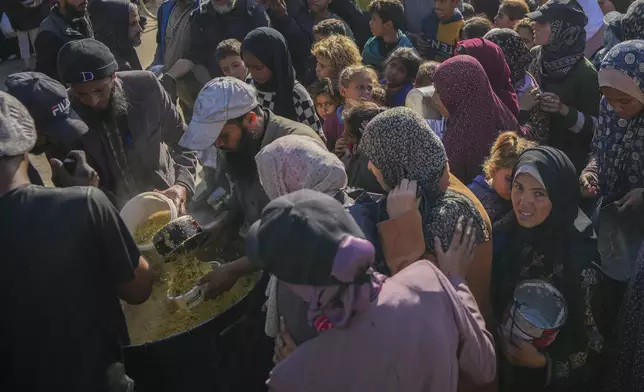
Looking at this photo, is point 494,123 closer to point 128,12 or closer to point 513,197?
point 513,197

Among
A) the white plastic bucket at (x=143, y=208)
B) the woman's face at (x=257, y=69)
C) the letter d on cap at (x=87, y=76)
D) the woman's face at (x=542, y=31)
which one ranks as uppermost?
the letter d on cap at (x=87, y=76)

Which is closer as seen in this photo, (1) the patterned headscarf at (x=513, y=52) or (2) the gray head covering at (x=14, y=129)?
(2) the gray head covering at (x=14, y=129)

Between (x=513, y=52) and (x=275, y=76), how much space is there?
5.64ft

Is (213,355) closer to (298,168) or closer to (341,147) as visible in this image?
(298,168)

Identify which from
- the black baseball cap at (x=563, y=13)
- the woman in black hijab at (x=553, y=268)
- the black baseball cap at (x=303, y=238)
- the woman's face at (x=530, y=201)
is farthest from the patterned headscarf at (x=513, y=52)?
the black baseball cap at (x=303, y=238)

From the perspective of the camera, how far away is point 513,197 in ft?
9.29

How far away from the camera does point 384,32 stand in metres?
5.66

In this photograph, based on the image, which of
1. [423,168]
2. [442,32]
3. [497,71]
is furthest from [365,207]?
[442,32]

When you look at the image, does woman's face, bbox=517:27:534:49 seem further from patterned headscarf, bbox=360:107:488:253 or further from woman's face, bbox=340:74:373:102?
patterned headscarf, bbox=360:107:488:253

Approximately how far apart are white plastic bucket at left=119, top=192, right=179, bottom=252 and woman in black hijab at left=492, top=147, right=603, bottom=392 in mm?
1703

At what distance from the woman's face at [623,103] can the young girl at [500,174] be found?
1.63ft

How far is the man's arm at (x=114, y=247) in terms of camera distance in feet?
6.87

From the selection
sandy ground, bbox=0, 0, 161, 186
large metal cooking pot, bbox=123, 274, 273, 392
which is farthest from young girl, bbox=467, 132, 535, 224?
sandy ground, bbox=0, 0, 161, 186

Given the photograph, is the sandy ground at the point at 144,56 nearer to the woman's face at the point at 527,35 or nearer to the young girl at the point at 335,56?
the young girl at the point at 335,56
